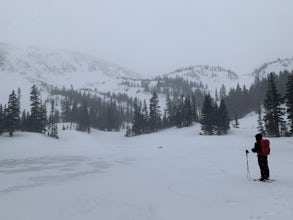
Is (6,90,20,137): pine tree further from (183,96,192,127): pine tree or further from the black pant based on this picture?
the black pant

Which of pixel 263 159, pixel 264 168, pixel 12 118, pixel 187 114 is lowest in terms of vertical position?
pixel 264 168

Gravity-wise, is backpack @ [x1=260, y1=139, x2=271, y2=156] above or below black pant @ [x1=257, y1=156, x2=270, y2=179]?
above

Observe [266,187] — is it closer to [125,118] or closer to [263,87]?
[263,87]

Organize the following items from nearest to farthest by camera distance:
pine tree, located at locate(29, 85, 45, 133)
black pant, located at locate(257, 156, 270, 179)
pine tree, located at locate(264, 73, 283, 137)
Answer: black pant, located at locate(257, 156, 270, 179) → pine tree, located at locate(264, 73, 283, 137) → pine tree, located at locate(29, 85, 45, 133)

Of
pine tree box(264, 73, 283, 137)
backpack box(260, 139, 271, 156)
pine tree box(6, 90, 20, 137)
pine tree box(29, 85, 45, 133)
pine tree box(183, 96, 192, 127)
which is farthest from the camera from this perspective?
pine tree box(183, 96, 192, 127)

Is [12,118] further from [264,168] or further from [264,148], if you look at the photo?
[264,168]

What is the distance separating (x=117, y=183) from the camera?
15.8 m

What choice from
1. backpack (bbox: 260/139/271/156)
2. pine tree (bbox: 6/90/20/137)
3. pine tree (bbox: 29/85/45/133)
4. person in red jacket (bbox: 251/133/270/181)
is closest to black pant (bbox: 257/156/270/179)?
person in red jacket (bbox: 251/133/270/181)

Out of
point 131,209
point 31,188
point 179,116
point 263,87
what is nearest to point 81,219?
point 131,209

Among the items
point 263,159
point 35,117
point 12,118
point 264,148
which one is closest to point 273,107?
point 264,148

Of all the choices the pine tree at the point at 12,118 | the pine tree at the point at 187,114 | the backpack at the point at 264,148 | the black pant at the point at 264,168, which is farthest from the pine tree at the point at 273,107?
the pine tree at the point at 12,118

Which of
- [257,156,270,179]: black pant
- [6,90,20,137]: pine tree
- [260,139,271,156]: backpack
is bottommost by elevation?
[257,156,270,179]: black pant

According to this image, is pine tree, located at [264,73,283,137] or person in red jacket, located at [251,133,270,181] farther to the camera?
pine tree, located at [264,73,283,137]

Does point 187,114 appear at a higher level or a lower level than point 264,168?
higher
